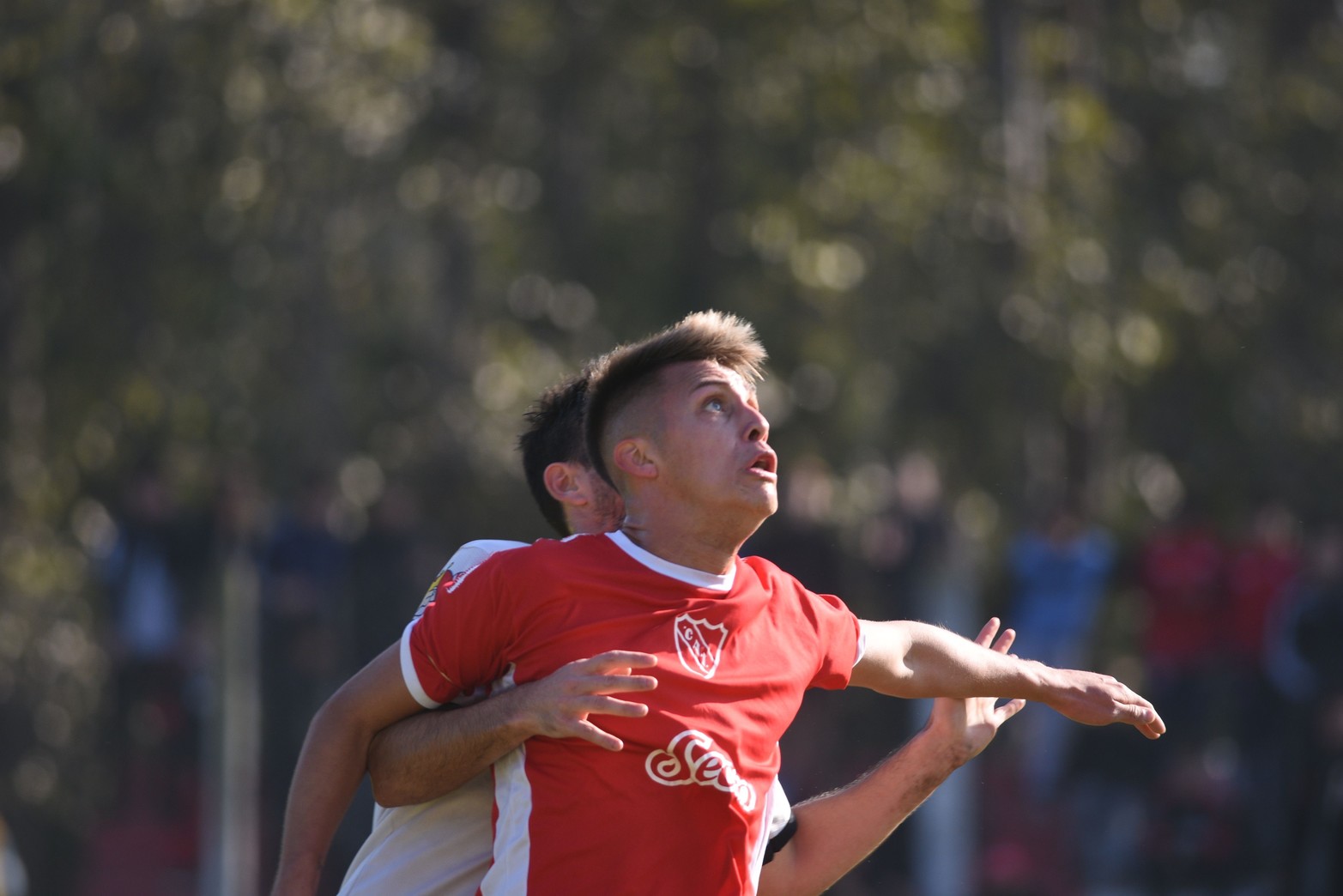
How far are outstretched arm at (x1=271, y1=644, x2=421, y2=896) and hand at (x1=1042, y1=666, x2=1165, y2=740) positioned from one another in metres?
1.51

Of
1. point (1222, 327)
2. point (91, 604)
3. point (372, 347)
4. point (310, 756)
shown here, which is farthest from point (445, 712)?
point (1222, 327)

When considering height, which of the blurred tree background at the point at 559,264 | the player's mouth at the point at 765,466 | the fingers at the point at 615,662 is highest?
the blurred tree background at the point at 559,264

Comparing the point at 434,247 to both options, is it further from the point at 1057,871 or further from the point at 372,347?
the point at 1057,871

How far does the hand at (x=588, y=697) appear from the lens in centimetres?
335

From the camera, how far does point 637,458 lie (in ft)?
12.5

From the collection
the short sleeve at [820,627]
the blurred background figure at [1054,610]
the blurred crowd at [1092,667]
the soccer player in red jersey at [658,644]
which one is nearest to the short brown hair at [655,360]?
the soccer player in red jersey at [658,644]

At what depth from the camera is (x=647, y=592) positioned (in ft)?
11.9

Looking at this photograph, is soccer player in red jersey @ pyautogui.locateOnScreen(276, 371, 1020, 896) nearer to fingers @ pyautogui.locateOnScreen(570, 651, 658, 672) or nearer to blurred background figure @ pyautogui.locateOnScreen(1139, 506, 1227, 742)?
fingers @ pyautogui.locateOnScreen(570, 651, 658, 672)

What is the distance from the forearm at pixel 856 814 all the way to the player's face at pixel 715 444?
977 mm

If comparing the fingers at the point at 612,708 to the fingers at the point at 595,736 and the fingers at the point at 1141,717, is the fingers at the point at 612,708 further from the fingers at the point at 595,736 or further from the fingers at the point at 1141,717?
the fingers at the point at 1141,717

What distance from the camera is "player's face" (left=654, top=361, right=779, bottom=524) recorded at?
3707 millimetres

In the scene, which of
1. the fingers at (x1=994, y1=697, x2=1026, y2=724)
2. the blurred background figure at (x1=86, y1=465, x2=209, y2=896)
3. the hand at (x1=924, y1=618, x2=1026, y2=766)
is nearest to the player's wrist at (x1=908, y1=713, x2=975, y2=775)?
the hand at (x1=924, y1=618, x2=1026, y2=766)

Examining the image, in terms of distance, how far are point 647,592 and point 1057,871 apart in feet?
25.1

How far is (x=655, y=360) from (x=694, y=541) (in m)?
0.42
